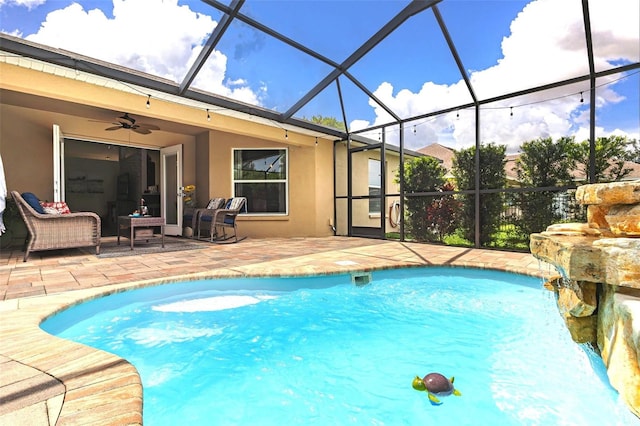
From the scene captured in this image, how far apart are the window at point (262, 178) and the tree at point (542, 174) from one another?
501 centimetres

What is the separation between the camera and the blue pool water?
1.67m

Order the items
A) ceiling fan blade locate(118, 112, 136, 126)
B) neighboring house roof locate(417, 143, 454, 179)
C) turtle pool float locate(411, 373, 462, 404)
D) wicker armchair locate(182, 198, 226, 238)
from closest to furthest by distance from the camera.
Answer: turtle pool float locate(411, 373, 462, 404) → ceiling fan blade locate(118, 112, 136, 126) → wicker armchair locate(182, 198, 226, 238) → neighboring house roof locate(417, 143, 454, 179)

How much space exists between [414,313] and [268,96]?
193 inches

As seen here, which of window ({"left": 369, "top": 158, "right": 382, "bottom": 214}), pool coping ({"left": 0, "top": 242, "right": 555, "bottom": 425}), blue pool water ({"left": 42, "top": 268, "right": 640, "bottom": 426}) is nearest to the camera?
pool coping ({"left": 0, "top": 242, "right": 555, "bottom": 425})

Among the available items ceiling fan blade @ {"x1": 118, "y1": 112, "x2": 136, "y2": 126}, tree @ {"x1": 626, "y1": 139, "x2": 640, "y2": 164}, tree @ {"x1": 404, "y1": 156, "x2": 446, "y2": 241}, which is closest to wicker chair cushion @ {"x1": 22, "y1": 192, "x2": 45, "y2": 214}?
ceiling fan blade @ {"x1": 118, "y1": 112, "x2": 136, "y2": 126}

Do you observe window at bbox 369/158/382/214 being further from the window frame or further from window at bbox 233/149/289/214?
window at bbox 233/149/289/214

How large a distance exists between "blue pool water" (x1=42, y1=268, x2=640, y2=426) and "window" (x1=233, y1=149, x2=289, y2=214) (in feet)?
14.4

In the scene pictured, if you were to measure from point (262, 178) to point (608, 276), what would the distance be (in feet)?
24.0

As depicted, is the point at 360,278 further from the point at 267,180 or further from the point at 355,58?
the point at 267,180

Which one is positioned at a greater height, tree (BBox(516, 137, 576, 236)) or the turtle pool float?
Result: tree (BBox(516, 137, 576, 236))

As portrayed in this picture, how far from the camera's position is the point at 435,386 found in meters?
1.84

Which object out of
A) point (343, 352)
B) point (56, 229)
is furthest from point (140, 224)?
point (343, 352)

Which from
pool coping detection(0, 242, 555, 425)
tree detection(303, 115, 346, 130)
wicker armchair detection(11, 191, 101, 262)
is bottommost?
pool coping detection(0, 242, 555, 425)

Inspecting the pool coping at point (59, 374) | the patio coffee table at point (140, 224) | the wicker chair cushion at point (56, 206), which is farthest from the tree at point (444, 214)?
the wicker chair cushion at point (56, 206)
